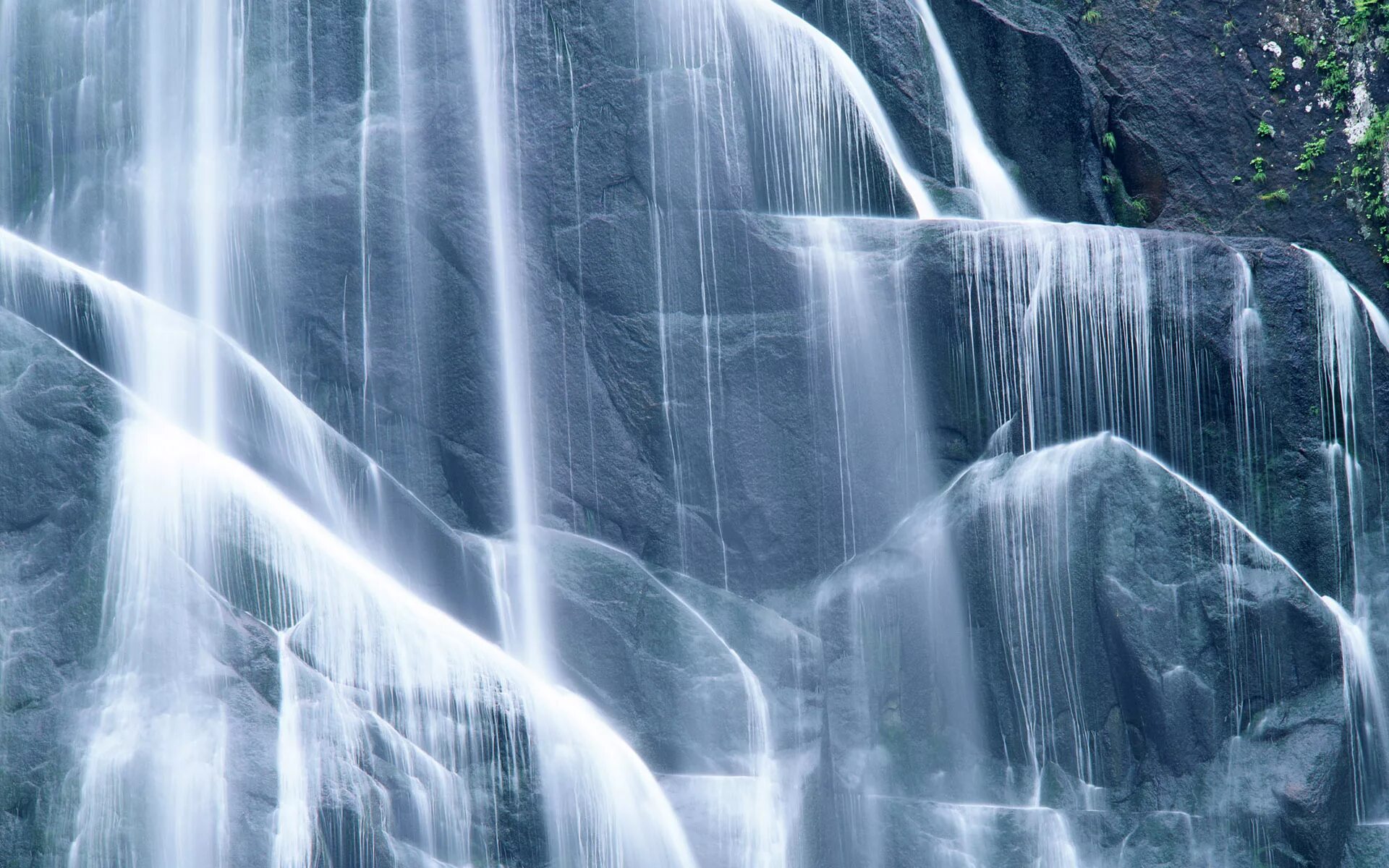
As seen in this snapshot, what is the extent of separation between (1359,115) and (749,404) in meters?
6.80

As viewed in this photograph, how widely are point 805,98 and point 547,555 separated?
4.45 meters

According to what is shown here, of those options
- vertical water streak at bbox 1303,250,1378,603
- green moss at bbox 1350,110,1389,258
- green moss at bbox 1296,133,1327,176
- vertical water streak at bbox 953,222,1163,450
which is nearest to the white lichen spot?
green moss at bbox 1350,110,1389,258

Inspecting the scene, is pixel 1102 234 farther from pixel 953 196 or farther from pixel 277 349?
pixel 277 349

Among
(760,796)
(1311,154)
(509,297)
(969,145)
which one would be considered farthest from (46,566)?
(1311,154)

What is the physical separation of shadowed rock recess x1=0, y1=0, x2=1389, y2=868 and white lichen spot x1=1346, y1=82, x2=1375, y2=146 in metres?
2.64

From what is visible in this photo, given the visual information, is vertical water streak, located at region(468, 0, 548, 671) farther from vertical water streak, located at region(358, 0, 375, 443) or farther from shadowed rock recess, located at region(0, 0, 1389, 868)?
vertical water streak, located at region(358, 0, 375, 443)

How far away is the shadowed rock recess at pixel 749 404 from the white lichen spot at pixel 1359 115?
8.65ft

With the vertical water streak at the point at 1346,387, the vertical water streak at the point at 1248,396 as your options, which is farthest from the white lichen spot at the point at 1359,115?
the vertical water streak at the point at 1248,396

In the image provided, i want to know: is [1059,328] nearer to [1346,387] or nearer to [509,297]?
[1346,387]

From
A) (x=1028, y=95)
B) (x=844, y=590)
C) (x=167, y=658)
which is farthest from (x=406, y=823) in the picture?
(x=1028, y=95)

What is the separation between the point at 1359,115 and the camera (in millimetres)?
12797

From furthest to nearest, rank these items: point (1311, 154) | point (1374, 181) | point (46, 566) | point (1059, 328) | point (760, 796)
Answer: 1. point (1311, 154)
2. point (1374, 181)
3. point (1059, 328)
4. point (760, 796)
5. point (46, 566)

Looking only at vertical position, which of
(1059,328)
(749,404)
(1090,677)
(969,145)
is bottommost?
(1090,677)

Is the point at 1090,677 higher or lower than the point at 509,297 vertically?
lower
